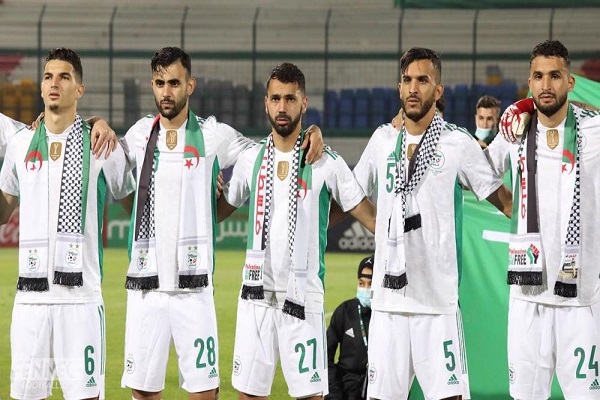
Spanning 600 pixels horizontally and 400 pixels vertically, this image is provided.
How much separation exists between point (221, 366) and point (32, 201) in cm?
443

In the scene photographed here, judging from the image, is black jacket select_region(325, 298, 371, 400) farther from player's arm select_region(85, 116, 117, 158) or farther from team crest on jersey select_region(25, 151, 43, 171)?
team crest on jersey select_region(25, 151, 43, 171)

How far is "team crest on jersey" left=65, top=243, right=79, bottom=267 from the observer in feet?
18.0

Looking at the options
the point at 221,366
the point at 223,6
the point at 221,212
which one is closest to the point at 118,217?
the point at 223,6

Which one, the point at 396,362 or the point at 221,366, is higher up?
the point at 396,362

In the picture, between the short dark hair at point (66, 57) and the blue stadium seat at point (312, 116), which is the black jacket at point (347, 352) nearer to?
the short dark hair at point (66, 57)

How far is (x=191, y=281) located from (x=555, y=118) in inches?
76.4

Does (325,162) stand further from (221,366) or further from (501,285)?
(221,366)

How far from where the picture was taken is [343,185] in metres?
5.56

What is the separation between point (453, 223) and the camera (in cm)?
541

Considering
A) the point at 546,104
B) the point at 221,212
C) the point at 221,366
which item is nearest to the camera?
the point at 546,104

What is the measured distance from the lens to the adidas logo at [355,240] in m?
19.7

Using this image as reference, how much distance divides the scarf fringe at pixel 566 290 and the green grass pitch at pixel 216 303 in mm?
3546

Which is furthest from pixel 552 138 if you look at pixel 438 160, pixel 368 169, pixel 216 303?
pixel 216 303

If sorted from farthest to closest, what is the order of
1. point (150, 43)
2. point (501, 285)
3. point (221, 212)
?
1. point (150, 43)
2. point (501, 285)
3. point (221, 212)
